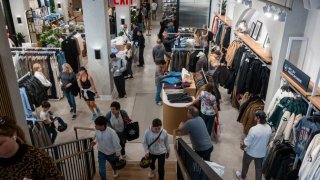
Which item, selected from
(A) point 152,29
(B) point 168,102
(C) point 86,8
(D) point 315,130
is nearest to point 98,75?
(C) point 86,8

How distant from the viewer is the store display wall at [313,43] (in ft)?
17.4

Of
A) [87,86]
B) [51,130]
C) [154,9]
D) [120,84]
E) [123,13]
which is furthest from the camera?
[154,9]

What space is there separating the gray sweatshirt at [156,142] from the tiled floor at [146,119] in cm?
144

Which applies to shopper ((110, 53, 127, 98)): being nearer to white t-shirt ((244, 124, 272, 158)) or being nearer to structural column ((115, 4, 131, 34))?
white t-shirt ((244, 124, 272, 158))

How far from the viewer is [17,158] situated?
232cm

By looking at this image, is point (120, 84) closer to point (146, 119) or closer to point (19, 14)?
point (146, 119)

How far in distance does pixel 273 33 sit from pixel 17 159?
18.6 feet

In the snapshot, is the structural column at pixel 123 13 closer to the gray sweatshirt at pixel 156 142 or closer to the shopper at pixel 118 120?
the shopper at pixel 118 120

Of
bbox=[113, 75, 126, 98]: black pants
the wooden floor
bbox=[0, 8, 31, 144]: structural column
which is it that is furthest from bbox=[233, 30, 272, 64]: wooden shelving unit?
bbox=[0, 8, 31, 144]: structural column

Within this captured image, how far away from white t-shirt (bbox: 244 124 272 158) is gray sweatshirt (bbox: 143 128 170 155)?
1.36 metres

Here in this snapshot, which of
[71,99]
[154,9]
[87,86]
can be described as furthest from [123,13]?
[154,9]

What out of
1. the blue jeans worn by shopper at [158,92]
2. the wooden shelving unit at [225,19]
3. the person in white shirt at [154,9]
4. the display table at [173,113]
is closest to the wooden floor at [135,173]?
the display table at [173,113]

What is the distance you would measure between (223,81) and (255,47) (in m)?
1.46

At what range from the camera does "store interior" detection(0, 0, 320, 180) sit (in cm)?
486
